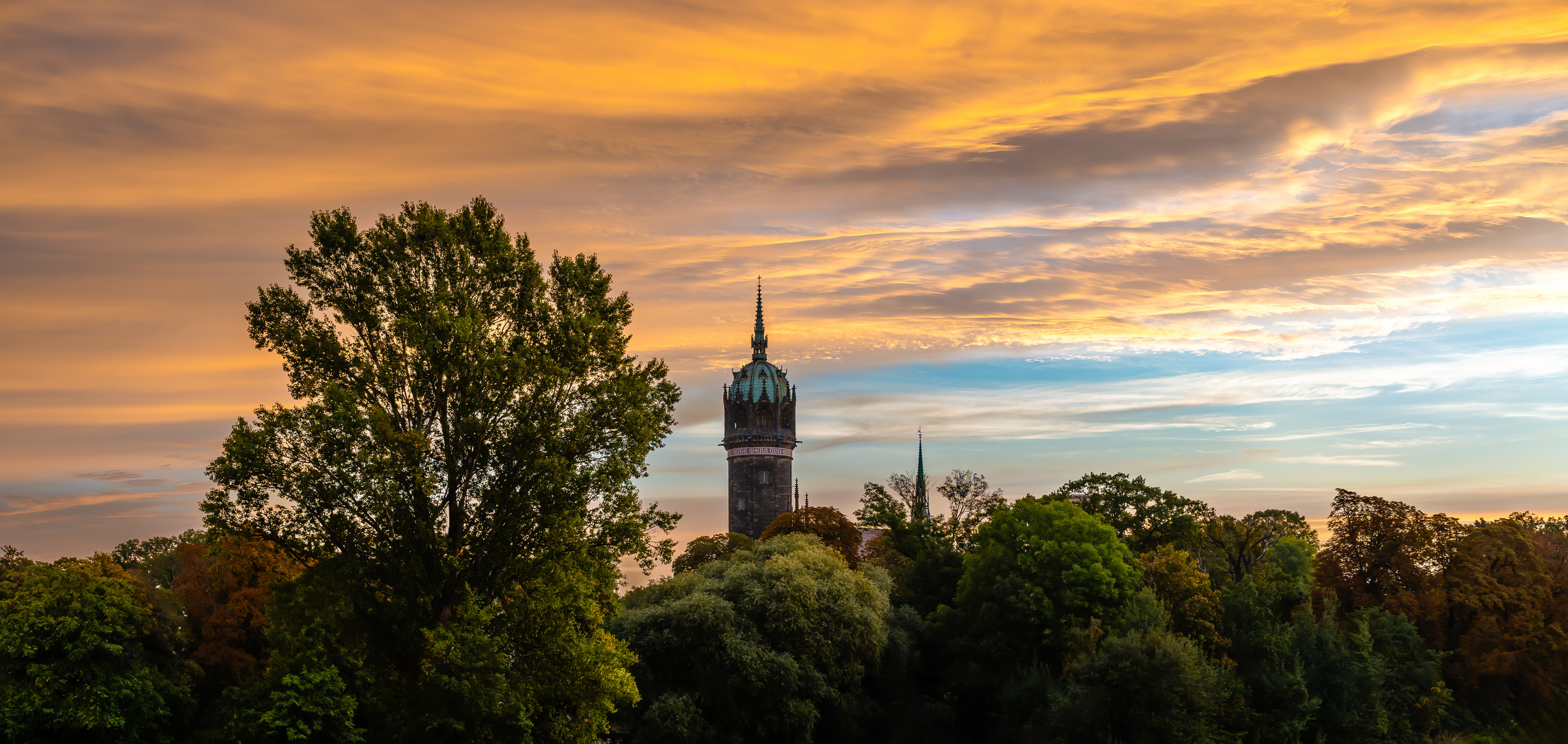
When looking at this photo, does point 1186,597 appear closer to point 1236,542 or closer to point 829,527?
point 1236,542

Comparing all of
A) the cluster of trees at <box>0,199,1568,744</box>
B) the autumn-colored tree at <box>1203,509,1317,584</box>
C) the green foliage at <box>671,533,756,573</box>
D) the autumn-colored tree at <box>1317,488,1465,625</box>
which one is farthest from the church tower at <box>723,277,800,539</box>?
the autumn-colored tree at <box>1317,488,1465,625</box>

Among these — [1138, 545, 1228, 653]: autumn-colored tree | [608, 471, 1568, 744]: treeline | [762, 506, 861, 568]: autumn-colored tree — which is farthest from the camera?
[762, 506, 861, 568]: autumn-colored tree

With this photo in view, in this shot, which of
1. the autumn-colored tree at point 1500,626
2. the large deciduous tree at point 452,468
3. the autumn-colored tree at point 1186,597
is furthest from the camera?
the autumn-colored tree at point 1500,626

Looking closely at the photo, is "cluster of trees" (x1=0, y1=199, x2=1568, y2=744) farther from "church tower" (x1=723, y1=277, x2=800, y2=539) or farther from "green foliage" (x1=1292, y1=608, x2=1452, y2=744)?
"church tower" (x1=723, y1=277, x2=800, y2=539)

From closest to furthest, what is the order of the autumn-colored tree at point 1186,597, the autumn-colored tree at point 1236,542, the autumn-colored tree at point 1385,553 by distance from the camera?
the autumn-colored tree at point 1186,597, the autumn-colored tree at point 1385,553, the autumn-colored tree at point 1236,542

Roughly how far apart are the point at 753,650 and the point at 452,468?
63.0 ft

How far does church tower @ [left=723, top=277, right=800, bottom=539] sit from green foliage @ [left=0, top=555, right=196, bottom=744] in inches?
3486

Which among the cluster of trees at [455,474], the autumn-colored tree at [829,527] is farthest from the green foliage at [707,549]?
the cluster of trees at [455,474]

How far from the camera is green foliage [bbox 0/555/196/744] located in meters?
41.2

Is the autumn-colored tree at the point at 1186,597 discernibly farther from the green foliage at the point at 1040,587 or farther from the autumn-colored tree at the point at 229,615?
the autumn-colored tree at the point at 229,615

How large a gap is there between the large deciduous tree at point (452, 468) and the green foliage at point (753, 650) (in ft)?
47.2

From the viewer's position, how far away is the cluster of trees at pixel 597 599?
28.0 metres

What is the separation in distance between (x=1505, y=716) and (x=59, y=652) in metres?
58.9

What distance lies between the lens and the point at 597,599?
30.0 m
